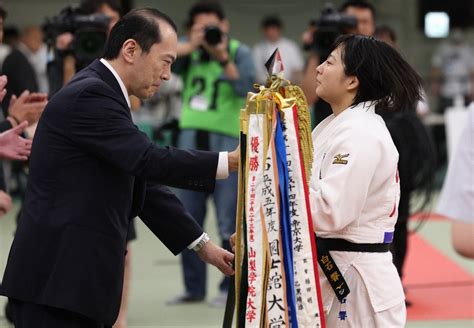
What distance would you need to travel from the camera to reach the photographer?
604 centimetres

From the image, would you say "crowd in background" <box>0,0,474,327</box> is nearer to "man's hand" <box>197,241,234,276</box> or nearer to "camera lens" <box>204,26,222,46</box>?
"camera lens" <box>204,26,222,46</box>

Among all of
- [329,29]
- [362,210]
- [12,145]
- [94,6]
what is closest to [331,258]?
[362,210]

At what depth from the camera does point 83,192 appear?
3.63 m

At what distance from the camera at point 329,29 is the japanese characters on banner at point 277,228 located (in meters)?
3.11

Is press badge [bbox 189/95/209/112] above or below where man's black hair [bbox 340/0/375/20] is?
below

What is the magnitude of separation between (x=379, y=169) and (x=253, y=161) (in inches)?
20.4

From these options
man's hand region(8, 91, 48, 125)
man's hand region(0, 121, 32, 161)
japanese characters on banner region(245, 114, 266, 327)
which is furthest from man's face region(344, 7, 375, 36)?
japanese characters on banner region(245, 114, 266, 327)

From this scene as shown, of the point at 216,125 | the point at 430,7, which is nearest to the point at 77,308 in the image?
the point at 216,125

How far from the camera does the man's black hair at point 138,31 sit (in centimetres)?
382

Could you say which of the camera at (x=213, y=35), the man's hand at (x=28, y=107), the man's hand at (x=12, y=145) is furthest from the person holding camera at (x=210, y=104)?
the man's hand at (x=12, y=145)

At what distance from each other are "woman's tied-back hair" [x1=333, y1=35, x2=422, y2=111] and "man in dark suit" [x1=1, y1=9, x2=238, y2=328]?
574 mm

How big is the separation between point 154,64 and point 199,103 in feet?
11.4

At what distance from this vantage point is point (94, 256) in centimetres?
366

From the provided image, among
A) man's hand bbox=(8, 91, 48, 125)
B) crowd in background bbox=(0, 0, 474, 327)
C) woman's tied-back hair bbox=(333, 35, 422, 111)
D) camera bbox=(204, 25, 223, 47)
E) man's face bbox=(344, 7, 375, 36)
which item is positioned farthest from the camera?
camera bbox=(204, 25, 223, 47)
